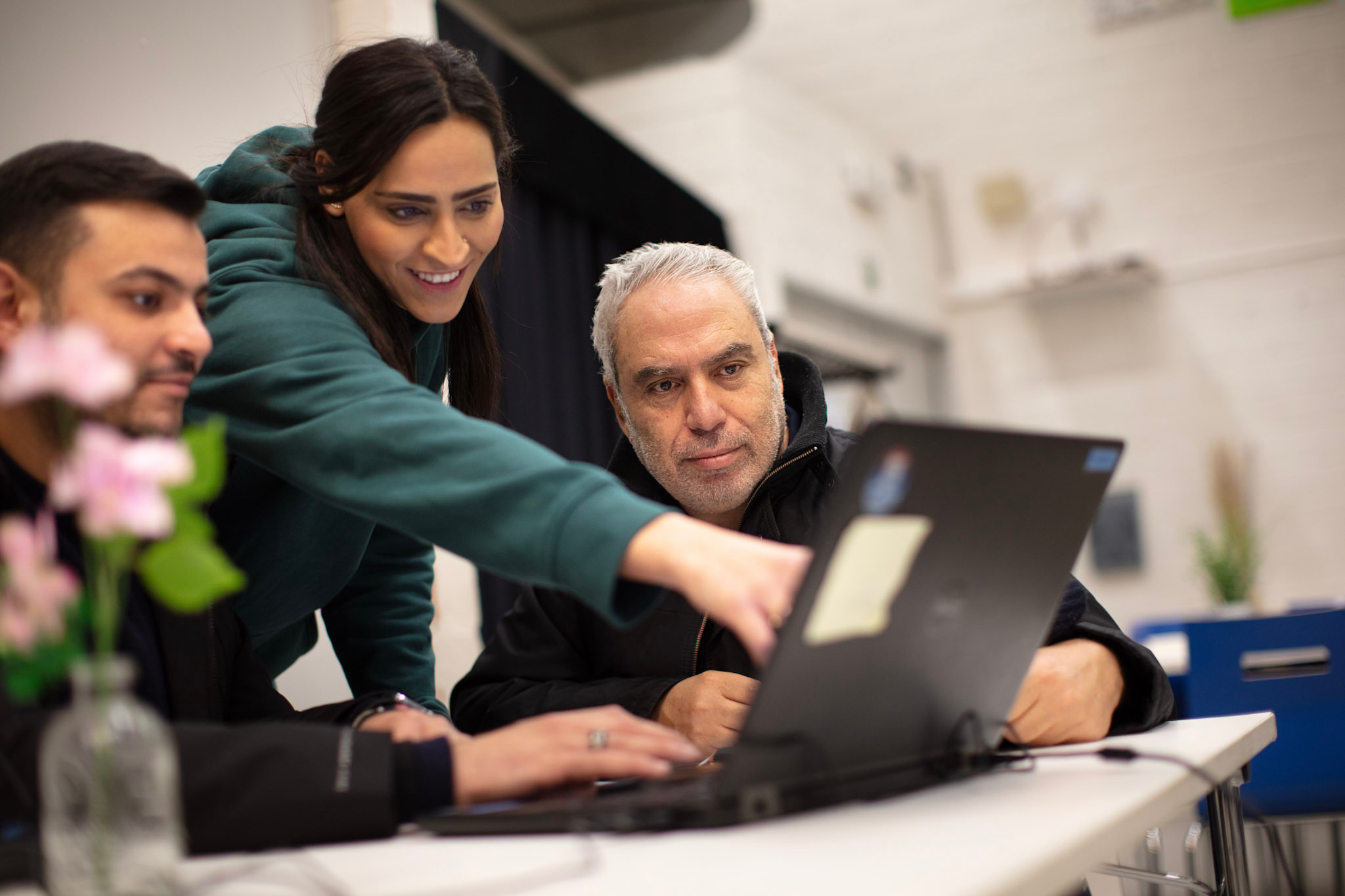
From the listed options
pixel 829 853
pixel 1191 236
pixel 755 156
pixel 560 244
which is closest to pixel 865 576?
pixel 829 853

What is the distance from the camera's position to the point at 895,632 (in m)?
0.80

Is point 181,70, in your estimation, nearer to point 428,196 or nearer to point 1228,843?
point 428,196

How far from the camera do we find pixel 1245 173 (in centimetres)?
639

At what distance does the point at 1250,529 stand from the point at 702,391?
17.6 ft

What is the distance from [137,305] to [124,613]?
0.97 ft

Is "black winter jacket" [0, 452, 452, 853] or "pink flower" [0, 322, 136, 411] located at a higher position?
"pink flower" [0, 322, 136, 411]

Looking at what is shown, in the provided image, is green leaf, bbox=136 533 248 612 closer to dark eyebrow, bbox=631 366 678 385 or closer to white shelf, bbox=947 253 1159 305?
dark eyebrow, bbox=631 366 678 385

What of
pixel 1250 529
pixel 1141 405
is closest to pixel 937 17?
pixel 1141 405

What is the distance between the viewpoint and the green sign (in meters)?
4.58

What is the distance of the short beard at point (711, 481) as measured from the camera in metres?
1.80

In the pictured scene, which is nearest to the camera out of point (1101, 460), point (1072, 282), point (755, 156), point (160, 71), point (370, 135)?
point (1101, 460)

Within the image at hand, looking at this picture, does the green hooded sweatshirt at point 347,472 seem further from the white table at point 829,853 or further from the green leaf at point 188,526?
the green leaf at point 188,526

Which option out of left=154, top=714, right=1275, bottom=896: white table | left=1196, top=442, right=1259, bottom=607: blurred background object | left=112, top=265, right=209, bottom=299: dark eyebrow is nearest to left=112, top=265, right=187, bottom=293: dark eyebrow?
left=112, top=265, right=209, bottom=299: dark eyebrow

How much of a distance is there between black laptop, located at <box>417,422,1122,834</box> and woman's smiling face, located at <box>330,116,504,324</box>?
2.14ft
